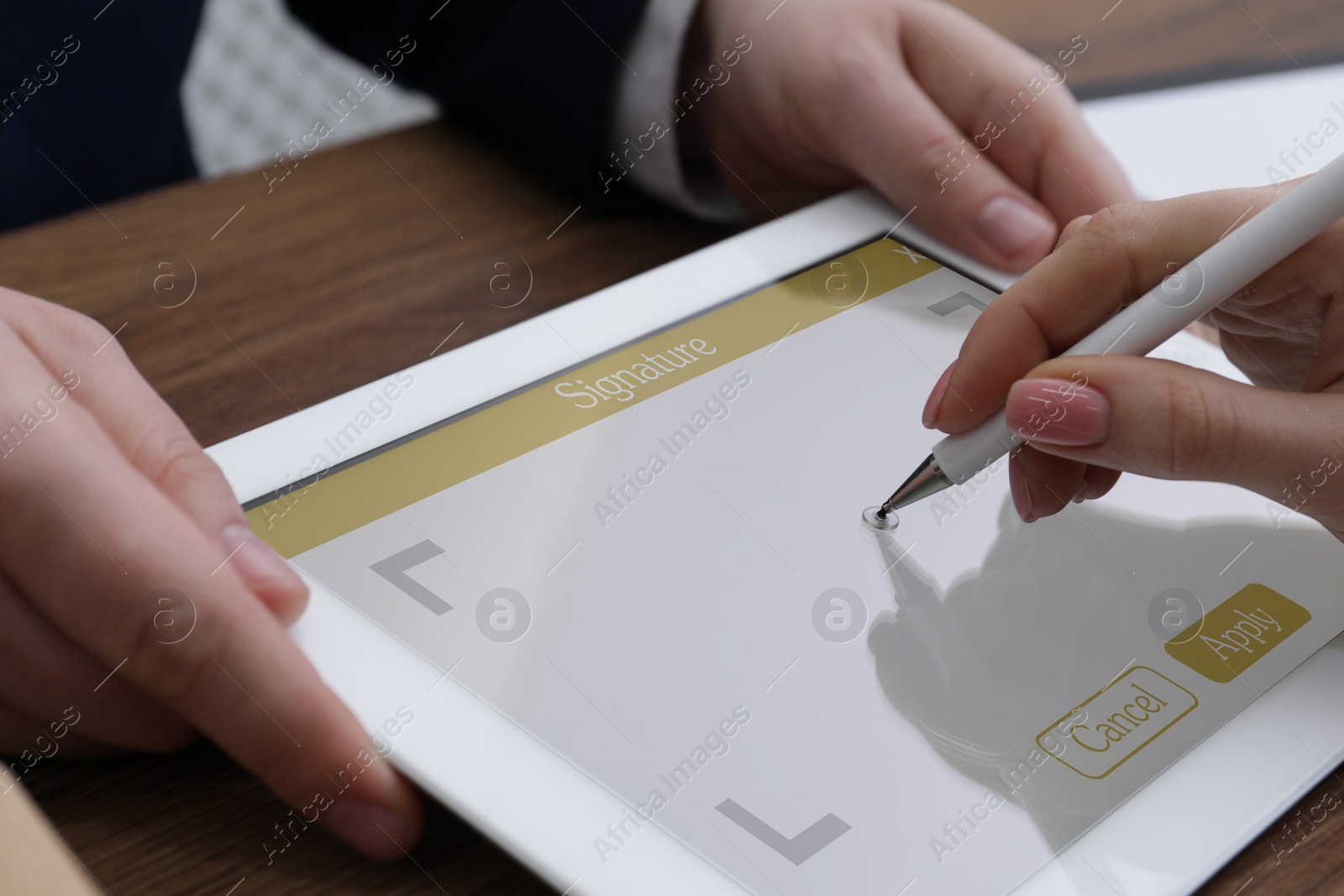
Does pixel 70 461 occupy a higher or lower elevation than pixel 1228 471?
lower

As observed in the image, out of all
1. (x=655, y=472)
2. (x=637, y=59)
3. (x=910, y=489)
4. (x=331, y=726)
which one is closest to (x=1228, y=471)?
(x=910, y=489)

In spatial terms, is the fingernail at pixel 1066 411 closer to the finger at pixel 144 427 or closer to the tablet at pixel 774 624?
the tablet at pixel 774 624

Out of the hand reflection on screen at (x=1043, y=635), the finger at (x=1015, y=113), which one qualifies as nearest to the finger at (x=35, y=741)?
the hand reflection on screen at (x=1043, y=635)

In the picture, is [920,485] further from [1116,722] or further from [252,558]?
[252,558]

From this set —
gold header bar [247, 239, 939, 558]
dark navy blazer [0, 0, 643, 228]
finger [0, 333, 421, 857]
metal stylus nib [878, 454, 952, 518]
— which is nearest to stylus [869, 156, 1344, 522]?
metal stylus nib [878, 454, 952, 518]

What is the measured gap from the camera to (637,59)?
698 mm

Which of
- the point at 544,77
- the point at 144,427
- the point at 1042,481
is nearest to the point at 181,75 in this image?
the point at 544,77

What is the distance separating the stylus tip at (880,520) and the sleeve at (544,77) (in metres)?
0.32

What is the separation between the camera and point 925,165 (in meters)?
0.61

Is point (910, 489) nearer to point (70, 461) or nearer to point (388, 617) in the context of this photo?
point (388, 617)

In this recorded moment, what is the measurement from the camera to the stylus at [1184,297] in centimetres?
37

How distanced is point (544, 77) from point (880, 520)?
0.42 m

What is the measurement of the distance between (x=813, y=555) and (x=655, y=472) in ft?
0.25

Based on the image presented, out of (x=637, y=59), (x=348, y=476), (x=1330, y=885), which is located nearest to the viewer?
(x=1330, y=885)
